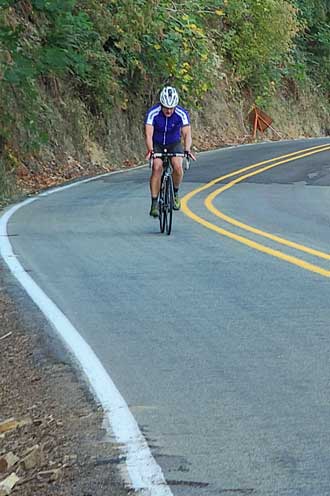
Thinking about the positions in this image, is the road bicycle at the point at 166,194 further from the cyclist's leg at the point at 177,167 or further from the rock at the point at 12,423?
the rock at the point at 12,423

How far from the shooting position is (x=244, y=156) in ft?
104

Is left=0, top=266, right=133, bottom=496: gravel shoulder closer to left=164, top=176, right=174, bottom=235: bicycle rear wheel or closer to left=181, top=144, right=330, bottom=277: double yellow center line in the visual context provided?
left=181, top=144, right=330, bottom=277: double yellow center line

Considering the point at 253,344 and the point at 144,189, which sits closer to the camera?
the point at 253,344

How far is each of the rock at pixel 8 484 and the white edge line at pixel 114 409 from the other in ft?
1.71

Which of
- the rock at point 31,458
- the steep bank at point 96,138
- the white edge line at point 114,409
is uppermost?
the rock at point 31,458

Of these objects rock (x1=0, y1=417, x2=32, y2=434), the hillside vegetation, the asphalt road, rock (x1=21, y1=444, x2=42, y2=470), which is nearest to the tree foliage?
the hillside vegetation

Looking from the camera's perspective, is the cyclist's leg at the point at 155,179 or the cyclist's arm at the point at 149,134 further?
the cyclist's leg at the point at 155,179

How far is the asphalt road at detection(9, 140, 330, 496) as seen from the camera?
488cm

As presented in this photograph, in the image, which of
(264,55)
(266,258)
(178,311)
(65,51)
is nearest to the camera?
(178,311)

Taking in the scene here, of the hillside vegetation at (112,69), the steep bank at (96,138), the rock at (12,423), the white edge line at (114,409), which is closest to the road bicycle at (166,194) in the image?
the white edge line at (114,409)

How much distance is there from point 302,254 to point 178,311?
3348 mm

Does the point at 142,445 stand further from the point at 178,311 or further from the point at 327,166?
the point at 327,166

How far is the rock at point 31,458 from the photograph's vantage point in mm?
4758

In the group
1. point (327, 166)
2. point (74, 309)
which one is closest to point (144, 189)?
point (327, 166)
